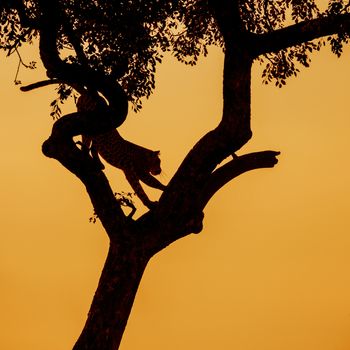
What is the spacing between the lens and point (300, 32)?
711 cm

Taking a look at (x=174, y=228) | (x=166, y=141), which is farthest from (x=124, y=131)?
(x=174, y=228)

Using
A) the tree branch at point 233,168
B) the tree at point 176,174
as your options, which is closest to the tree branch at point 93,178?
the tree at point 176,174

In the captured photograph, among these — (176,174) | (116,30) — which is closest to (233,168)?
(176,174)

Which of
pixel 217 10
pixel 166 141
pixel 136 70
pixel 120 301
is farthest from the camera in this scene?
pixel 166 141

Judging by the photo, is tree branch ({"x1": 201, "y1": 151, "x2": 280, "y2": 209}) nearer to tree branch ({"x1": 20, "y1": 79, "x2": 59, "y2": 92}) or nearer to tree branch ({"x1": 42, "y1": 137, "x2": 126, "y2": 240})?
tree branch ({"x1": 42, "y1": 137, "x2": 126, "y2": 240})

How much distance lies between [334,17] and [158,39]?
103 inches

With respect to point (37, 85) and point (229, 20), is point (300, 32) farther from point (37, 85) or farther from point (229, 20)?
point (37, 85)

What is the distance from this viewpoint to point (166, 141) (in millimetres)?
13031

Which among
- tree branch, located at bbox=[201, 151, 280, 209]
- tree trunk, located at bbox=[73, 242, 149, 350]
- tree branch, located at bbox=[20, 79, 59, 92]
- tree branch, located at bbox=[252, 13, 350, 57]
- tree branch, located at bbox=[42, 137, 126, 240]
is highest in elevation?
tree branch, located at bbox=[252, 13, 350, 57]

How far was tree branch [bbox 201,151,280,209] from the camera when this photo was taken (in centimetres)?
731

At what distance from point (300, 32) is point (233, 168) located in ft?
5.13

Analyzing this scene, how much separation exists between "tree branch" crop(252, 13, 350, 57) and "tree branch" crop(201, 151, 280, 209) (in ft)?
3.56

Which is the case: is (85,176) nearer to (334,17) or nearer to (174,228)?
(174,228)

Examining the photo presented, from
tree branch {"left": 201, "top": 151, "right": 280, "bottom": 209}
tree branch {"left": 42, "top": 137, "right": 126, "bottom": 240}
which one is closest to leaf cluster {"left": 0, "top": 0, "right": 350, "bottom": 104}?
tree branch {"left": 42, "top": 137, "right": 126, "bottom": 240}
